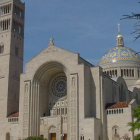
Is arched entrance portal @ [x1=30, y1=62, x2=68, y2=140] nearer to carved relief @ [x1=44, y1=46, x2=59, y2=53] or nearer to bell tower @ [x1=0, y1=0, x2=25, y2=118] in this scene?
carved relief @ [x1=44, y1=46, x2=59, y2=53]

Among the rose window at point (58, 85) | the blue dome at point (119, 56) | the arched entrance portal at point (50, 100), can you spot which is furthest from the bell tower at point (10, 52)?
the blue dome at point (119, 56)

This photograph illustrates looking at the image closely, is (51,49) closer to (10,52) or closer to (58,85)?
(58,85)

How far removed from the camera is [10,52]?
50.4m

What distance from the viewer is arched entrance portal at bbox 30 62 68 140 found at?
43188 mm

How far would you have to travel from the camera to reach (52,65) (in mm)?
45531

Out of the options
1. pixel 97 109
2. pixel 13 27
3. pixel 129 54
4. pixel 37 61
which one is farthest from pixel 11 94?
pixel 129 54

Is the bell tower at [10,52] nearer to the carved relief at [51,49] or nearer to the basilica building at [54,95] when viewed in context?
the basilica building at [54,95]

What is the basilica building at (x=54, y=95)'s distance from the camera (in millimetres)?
40250

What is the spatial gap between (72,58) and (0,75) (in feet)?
43.5

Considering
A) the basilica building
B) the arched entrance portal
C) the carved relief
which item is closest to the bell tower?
the basilica building

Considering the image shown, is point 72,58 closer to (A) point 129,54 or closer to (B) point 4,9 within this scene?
(B) point 4,9

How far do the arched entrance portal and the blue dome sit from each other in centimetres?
1991

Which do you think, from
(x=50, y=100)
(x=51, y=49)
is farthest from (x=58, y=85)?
(x=51, y=49)

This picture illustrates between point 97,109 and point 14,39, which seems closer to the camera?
point 97,109
